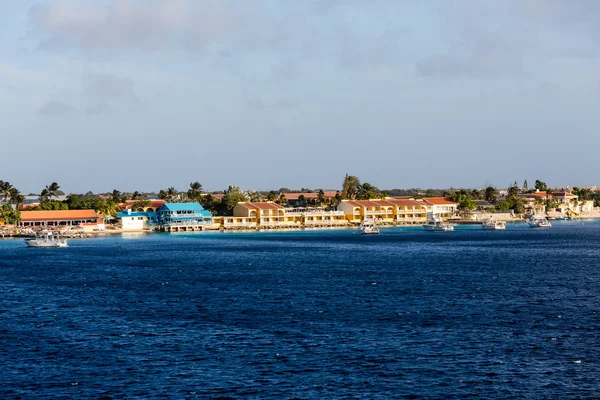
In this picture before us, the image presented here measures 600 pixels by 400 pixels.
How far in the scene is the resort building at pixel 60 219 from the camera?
150750 millimetres

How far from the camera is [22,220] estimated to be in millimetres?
150375

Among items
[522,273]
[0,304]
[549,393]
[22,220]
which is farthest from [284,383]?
[22,220]

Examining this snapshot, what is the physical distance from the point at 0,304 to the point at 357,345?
2630 centimetres

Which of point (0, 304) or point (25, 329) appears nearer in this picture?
point (25, 329)

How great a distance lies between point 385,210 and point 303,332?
471 ft

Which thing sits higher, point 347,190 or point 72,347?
point 347,190

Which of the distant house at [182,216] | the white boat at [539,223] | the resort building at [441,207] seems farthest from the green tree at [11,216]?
the white boat at [539,223]

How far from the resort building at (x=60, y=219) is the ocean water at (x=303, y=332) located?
79.5 metres

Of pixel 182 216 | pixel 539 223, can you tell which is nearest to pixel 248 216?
pixel 182 216

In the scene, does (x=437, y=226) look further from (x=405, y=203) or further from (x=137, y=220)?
(x=137, y=220)

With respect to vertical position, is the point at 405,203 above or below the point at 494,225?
above

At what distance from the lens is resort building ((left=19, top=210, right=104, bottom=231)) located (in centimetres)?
15075

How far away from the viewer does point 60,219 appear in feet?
495

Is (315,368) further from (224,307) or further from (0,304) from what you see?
(0,304)
